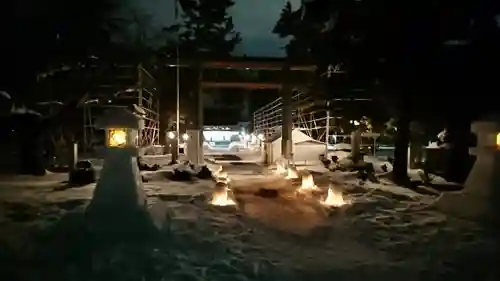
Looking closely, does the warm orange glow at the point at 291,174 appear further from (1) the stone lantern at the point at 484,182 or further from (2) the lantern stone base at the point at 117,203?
(2) the lantern stone base at the point at 117,203

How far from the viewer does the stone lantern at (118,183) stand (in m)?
6.93

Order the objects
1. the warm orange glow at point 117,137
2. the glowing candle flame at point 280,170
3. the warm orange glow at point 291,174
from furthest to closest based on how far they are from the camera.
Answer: the glowing candle flame at point 280,170
the warm orange glow at point 291,174
the warm orange glow at point 117,137

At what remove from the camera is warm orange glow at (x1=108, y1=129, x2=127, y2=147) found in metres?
7.21

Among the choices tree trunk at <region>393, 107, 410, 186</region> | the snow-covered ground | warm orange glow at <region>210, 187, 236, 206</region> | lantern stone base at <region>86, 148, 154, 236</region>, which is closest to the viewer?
the snow-covered ground

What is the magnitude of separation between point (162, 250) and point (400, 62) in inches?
268

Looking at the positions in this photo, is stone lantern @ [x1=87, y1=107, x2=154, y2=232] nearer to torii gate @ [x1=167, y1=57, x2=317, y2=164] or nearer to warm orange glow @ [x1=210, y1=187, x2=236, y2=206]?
warm orange glow @ [x1=210, y1=187, x2=236, y2=206]

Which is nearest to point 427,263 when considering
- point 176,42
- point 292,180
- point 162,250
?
point 162,250

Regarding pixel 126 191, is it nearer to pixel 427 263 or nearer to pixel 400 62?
pixel 427 263

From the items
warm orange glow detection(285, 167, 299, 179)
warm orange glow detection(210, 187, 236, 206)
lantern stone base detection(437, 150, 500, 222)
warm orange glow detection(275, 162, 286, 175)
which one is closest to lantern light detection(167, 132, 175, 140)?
warm orange glow detection(275, 162, 286, 175)

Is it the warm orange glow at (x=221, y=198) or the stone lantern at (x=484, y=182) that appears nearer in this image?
the stone lantern at (x=484, y=182)

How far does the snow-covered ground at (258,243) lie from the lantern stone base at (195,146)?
8.89 meters

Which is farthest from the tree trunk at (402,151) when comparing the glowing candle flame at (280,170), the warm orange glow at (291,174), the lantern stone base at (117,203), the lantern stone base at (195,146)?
the lantern stone base at (195,146)

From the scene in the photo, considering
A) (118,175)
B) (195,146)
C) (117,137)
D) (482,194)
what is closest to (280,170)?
(195,146)

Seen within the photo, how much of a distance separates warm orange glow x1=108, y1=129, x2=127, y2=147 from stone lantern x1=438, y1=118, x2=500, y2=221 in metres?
5.49
